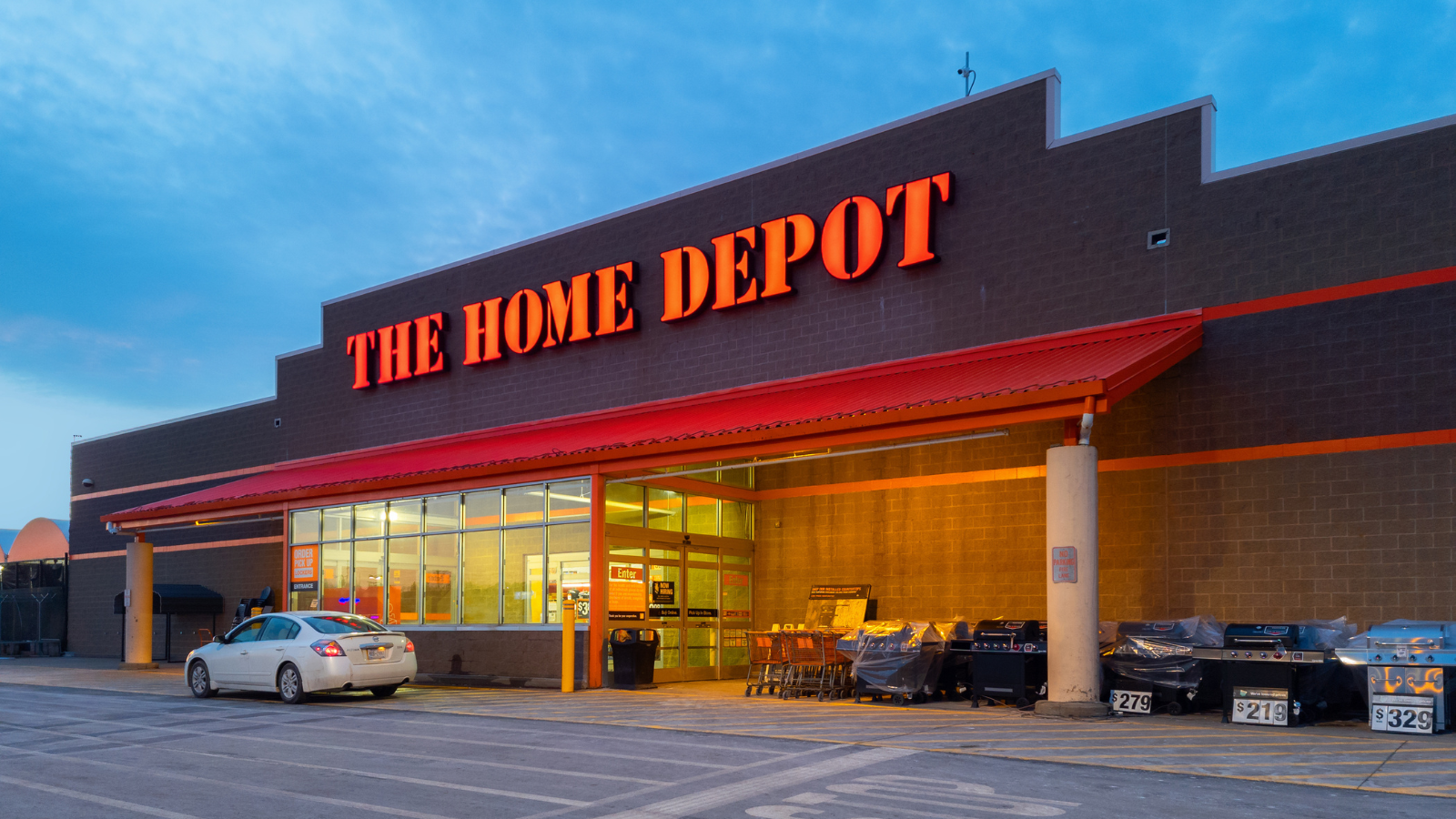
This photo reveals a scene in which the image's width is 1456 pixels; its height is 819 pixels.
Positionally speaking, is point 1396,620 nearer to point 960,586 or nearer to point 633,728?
point 960,586

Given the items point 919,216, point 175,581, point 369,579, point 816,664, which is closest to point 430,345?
point 369,579

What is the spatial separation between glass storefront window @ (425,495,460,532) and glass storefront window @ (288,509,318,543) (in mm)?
3760

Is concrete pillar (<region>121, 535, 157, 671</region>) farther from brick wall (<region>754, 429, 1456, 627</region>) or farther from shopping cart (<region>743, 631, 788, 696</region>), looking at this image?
shopping cart (<region>743, 631, 788, 696</region>)

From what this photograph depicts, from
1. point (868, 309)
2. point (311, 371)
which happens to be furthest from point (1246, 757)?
point (311, 371)

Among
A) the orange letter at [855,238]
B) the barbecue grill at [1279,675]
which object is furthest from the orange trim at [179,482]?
the barbecue grill at [1279,675]

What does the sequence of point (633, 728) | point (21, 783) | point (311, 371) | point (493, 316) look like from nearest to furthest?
point (21, 783)
point (633, 728)
point (493, 316)
point (311, 371)

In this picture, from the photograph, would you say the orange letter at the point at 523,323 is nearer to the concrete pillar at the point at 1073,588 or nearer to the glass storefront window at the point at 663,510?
the glass storefront window at the point at 663,510

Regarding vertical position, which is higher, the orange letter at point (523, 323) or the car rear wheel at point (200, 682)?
the orange letter at point (523, 323)

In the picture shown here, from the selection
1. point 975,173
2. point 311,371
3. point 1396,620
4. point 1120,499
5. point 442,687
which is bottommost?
point 442,687

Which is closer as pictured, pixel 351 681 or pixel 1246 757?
pixel 1246 757

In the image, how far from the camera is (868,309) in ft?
61.3

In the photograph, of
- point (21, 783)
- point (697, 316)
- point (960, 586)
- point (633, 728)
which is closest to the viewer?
point (21, 783)

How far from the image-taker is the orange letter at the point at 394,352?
26.0 meters

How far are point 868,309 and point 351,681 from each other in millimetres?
9919
